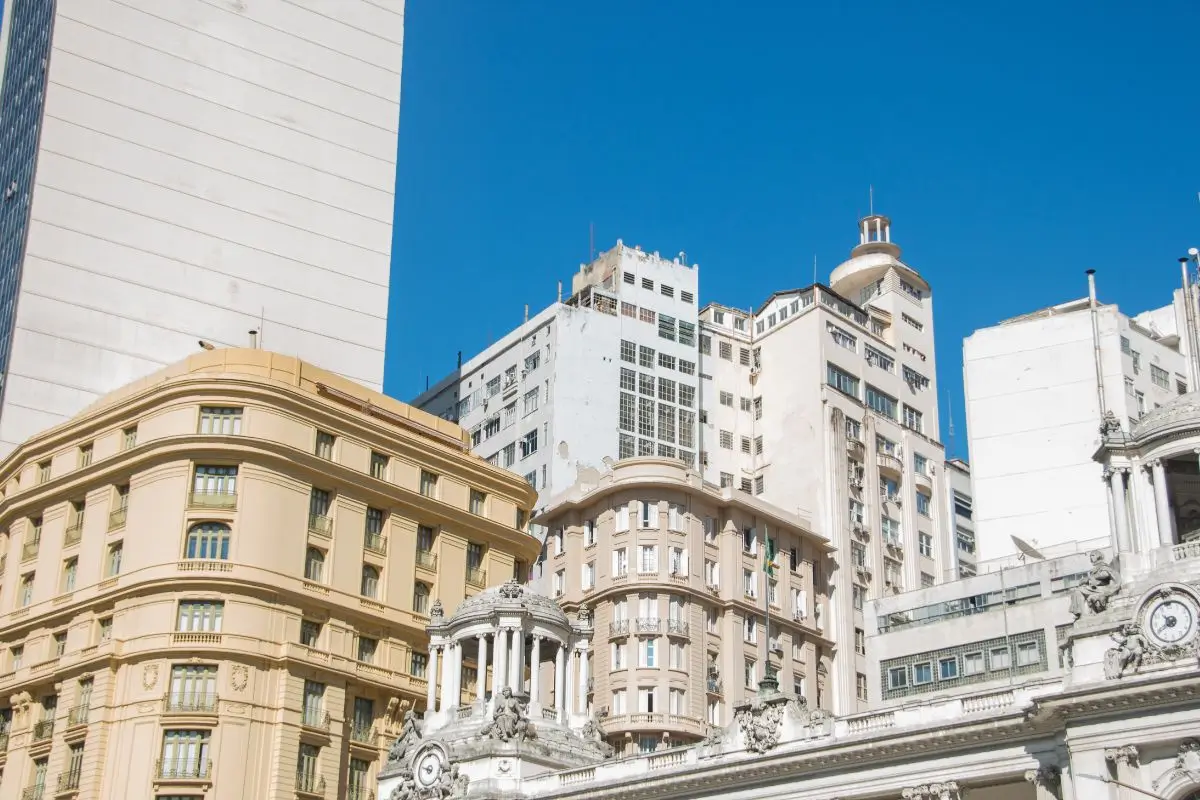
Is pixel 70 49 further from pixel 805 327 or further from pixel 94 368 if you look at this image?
pixel 805 327

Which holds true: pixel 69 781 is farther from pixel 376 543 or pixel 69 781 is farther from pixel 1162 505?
pixel 1162 505

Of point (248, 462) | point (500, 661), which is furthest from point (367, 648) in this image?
point (500, 661)

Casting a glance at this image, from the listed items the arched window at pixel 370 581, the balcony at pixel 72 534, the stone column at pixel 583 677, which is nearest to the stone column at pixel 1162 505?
the stone column at pixel 583 677

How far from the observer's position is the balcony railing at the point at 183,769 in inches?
2598

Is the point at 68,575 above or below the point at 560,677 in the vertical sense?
above

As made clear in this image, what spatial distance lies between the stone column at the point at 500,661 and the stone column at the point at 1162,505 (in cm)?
2453

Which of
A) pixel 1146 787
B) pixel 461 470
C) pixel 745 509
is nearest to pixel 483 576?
pixel 461 470

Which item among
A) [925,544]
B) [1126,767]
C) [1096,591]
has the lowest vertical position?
[1126,767]

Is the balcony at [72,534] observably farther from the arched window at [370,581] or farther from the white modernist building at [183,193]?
the white modernist building at [183,193]

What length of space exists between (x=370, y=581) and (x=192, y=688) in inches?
384

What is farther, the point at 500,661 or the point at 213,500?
the point at 213,500

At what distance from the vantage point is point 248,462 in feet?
233

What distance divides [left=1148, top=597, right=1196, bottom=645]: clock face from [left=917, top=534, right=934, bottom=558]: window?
2693 inches

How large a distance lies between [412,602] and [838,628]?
3460 cm
